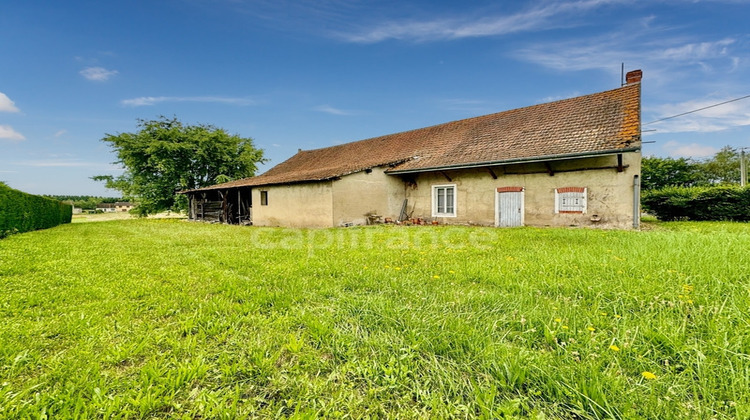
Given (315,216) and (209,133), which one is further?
(209,133)

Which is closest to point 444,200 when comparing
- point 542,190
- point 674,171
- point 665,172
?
point 542,190

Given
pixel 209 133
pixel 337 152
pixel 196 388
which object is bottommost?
pixel 196 388

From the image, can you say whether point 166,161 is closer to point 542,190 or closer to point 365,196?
point 365,196

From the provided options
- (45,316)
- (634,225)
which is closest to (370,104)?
(634,225)

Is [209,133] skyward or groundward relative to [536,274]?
skyward

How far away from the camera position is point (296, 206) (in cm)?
1344

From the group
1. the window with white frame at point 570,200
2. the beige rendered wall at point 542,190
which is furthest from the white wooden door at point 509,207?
the window with white frame at point 570,200

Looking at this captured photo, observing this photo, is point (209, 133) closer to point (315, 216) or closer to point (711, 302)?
point (315, 216)

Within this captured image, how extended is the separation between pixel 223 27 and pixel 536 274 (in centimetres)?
1612

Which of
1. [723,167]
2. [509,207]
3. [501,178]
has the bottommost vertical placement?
Result: [509,207]

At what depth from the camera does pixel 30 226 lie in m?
11.4

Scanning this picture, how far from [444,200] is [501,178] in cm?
259

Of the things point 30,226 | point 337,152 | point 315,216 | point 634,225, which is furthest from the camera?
point 337,152

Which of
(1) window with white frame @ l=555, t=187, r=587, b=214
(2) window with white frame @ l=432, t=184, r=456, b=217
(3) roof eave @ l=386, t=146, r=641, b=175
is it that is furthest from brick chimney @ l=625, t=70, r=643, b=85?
(2) window with white frame @ l=432, t=184, r=456, b=217
